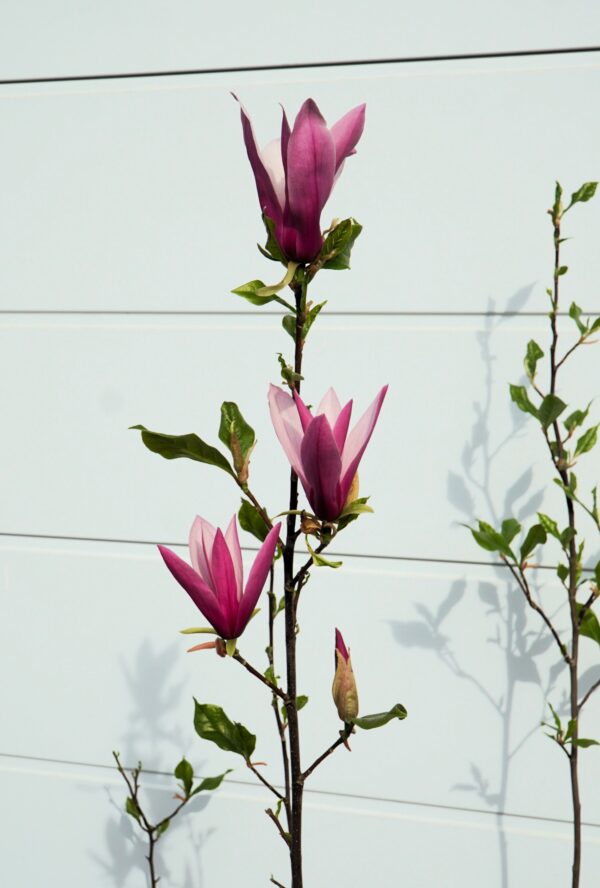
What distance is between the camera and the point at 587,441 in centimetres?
79

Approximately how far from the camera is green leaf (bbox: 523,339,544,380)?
2.60 ft

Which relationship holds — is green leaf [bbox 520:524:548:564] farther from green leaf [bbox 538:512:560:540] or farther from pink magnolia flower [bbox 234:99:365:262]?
pink magnolia flower [bbox 234:99:365:262]

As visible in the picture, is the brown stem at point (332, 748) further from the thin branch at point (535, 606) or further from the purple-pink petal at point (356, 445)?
the thin branch at point (535, 606)

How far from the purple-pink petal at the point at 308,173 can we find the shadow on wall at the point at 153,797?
634mm

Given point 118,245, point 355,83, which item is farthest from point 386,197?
point 118,245

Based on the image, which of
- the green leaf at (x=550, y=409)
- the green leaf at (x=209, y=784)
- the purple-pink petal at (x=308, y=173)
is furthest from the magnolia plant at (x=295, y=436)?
the green leaf at (x=209, y=784)

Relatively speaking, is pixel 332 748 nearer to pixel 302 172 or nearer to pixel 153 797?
pixel 302 172

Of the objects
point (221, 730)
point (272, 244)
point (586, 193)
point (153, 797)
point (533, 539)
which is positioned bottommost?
point (153, 797)

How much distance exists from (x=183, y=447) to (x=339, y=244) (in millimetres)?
151

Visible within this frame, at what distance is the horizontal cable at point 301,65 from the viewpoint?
841mm

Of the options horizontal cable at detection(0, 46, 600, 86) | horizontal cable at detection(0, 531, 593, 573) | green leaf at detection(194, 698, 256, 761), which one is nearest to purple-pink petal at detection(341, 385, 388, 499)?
green leaf at detection(194, 698, 256, 761)

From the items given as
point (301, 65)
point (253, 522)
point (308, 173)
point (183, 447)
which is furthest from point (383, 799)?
point (301, 65)

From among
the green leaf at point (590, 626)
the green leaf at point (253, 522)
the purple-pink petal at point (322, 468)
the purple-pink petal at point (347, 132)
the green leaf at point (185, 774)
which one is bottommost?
the green leaf at point (185, 774)

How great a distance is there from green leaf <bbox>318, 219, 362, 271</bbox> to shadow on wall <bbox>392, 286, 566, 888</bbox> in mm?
426
